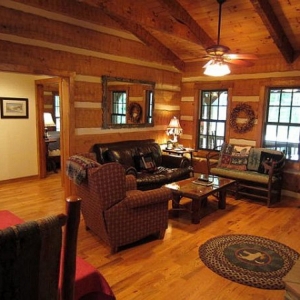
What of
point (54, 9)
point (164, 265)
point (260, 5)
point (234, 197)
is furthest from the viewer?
point (234, 197)

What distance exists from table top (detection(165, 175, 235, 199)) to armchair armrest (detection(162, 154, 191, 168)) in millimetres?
902

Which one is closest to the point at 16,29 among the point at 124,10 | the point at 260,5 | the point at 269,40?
the point at 124,10

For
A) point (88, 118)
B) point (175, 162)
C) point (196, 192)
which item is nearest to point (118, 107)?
point (88, 118)

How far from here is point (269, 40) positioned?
4.93 meters

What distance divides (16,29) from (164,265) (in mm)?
3535

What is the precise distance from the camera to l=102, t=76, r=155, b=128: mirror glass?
5.17 meters

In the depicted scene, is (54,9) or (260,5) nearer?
(260,5)

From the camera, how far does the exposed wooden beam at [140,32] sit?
A: 12.2ft

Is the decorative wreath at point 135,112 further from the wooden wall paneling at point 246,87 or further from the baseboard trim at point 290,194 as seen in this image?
the baseboard trim at point 290,194

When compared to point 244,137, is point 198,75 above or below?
above

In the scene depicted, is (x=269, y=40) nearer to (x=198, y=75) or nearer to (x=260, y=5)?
(x=260, y=5)

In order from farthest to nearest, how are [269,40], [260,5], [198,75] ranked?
[198,75] → [269,40] → [260,5]

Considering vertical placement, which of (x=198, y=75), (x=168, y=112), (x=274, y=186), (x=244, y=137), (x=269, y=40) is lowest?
(x=274, y=186)

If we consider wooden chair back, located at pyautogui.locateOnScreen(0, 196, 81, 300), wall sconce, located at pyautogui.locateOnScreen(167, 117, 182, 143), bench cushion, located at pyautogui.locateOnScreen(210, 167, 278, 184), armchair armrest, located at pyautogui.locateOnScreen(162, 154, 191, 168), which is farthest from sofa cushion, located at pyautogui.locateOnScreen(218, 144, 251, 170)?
wooden chair back, located at pyautogui.locateOnScreen(0, 196, 81, 300)
